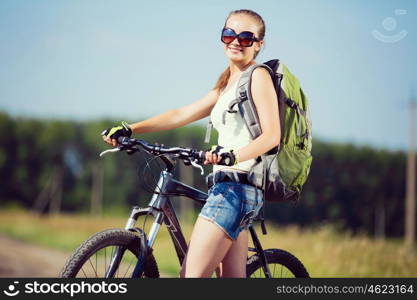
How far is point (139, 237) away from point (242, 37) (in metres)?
1.10

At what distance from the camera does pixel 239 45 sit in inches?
133

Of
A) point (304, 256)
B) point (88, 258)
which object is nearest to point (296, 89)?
point (88, 258)

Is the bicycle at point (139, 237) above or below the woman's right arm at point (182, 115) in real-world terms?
below

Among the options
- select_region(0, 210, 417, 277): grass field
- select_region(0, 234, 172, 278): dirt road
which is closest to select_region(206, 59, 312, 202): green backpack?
select_region(0, 210, 417, 277): grass field

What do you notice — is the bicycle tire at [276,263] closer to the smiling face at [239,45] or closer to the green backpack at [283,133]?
the green backpack at [283,133]

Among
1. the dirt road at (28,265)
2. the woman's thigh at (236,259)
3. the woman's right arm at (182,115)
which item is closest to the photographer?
the woman's thigh at (236,259)

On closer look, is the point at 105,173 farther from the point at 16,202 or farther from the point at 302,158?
the point at 302,158

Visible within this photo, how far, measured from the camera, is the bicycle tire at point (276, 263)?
12.9ft

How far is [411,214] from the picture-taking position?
28.9 meters

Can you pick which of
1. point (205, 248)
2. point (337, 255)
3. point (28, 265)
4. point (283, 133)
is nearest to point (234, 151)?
point (283, 133)

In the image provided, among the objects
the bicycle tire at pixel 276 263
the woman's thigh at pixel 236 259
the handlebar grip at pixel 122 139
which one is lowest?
the bicycle tire at pixel 276 263

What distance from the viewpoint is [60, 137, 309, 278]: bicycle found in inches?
119

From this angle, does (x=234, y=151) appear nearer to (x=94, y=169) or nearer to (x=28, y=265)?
(x=28, y=265)

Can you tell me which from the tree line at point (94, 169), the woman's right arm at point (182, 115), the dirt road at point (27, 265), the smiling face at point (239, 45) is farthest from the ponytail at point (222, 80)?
the tree line at point (94, 169)
